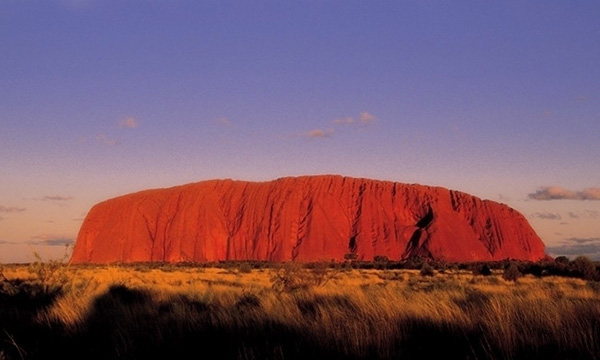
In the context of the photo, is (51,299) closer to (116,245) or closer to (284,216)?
(284,216)

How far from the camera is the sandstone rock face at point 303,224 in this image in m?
91.0

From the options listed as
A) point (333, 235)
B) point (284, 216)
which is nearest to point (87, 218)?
point (284, 216)

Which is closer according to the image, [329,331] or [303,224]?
[329,331]

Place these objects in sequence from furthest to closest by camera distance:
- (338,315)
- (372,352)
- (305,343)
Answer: (338,315)
(305,343)
(372,352)

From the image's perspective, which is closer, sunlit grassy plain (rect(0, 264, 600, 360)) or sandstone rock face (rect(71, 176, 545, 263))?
sunlit grassy plain (rect(0, 264, 600, 360))

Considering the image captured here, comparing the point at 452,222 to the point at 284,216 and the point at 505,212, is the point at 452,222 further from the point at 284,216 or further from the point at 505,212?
the point at 284,216

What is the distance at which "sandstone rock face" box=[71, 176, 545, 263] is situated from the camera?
3583 inches

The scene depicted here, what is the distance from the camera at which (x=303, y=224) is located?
94.8m

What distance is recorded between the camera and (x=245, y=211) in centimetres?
9988

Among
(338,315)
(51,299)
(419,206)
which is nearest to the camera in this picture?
(338,315)

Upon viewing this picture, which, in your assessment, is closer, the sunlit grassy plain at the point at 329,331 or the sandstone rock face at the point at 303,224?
the sunlit grassy plain at the point at 329,331

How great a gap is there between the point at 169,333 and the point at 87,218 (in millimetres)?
108553

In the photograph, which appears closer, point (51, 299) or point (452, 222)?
point (51, 299)

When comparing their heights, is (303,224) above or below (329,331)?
above
